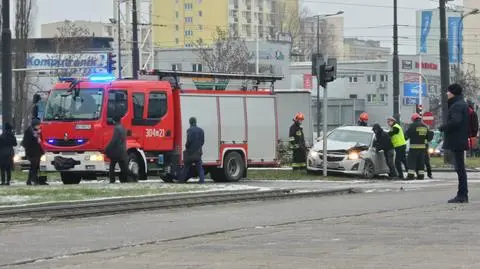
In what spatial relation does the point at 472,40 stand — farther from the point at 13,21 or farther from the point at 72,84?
the point at 72,84

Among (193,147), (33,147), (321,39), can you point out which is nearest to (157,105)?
(193,147)

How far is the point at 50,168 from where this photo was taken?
2214cm

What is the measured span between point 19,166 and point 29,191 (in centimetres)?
1347

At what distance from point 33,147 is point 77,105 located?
4.81ft

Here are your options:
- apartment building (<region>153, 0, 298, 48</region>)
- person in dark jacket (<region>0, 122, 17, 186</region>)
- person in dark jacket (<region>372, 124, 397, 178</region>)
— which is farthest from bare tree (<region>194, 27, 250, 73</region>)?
apartment building (<region>153, 0, 298, 48</region>)

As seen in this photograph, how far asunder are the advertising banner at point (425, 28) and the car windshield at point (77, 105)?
98.0m

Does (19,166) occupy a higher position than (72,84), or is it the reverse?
(72,84)

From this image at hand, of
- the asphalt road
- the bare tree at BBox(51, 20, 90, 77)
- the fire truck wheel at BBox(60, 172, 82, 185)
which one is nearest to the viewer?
the asphalt road

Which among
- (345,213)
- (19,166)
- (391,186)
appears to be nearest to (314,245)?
(345,213)

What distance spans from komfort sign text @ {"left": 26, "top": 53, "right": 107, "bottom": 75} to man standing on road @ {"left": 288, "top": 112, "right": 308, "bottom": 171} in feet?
97.0

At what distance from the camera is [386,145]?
25.1 metres

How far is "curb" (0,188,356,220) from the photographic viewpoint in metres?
14.0

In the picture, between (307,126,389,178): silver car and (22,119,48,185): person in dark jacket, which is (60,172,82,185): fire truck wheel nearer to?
(22,119,48,185): person in dark jacket

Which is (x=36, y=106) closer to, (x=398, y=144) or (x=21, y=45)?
(x=398, y=144)
